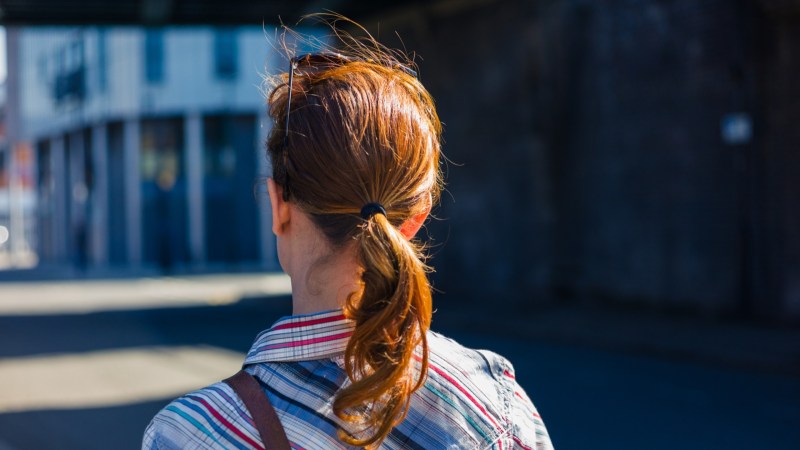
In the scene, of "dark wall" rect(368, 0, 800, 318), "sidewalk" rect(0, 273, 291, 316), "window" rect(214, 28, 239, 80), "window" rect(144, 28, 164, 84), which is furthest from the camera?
"window" rect(214, 28, 239, 80)

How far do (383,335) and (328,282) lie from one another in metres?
0.13

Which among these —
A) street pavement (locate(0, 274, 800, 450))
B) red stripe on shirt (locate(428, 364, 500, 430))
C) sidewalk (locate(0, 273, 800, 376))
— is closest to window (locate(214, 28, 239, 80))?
sidewalk (locate(0, 273, 800, 376))

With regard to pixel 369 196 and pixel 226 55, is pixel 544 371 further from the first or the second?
pixel 226 55

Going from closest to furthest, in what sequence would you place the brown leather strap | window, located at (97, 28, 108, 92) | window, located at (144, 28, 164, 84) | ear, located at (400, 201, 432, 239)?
the brown leather strap < ear, located at (400, 201, 432, 239) < window, located at (144, 28, 164, 84) < window, located at (97, 28, 108, 92)

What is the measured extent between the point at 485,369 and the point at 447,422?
0.15 metres

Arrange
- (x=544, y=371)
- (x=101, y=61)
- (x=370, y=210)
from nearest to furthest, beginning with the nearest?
(x=370, y=210)
(x=544, y=371)
(x=101, y=61)

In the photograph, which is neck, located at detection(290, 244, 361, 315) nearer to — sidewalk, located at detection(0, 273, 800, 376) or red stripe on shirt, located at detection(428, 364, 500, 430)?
red stripe on shirt, located at detection(428, 364, 500, 430)

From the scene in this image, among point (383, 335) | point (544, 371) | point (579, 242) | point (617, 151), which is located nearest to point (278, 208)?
point (383, 335)

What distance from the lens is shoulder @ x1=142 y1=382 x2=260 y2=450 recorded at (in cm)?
116

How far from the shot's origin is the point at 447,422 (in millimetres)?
1308

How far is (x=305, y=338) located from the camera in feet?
4.05

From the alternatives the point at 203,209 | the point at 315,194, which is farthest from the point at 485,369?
the point at 203,209

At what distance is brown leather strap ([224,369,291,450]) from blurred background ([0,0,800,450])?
521cm

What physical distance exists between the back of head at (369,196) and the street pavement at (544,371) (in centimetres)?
507
